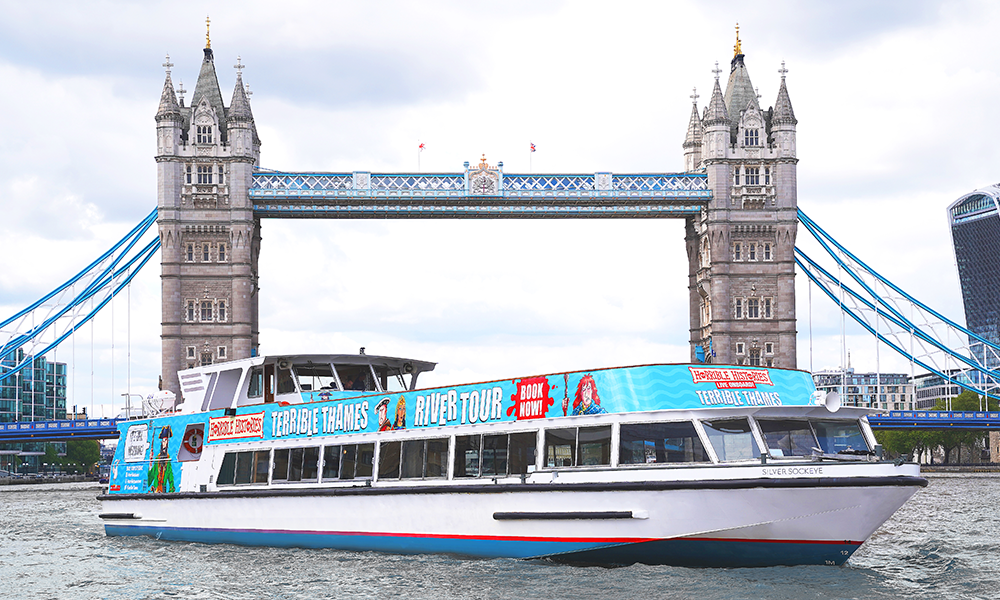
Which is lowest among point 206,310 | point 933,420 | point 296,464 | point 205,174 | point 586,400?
point 933,420

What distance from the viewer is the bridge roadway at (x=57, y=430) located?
62.7 meters

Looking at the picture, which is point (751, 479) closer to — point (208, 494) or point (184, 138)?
point (208, 494)

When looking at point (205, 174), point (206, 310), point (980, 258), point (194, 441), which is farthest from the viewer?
point (980, 258)

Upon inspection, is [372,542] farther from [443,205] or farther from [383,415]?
[443,205]

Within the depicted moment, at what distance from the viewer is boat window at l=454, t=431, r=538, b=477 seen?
17.8m

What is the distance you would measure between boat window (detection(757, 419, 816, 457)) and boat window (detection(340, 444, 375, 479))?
705 centimetres

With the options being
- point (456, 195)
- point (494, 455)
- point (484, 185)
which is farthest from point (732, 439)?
point (484, 185)

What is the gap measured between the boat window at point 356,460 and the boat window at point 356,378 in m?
2.09

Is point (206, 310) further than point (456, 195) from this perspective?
Yes

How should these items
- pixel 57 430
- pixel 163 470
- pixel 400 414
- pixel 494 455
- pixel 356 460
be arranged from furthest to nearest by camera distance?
pixel 57 430
pixel 163 470
pixel 356 460
pixel 400 414
pixel 494 455

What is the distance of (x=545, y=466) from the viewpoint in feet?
57.3

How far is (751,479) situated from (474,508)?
4.57 m

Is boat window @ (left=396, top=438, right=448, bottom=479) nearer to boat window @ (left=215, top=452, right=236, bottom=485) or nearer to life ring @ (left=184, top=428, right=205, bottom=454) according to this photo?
boat window @ (left=215, top=452, right=236, bottom=485)

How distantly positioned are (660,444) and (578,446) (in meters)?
1.34
